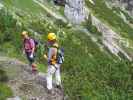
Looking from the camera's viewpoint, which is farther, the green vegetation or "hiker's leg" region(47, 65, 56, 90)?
"hiker's leg" region(47, 65, 56, 90)

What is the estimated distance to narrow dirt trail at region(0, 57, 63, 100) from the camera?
69.3 ft

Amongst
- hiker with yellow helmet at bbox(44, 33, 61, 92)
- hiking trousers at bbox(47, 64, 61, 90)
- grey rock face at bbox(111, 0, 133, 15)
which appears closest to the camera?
hiker with yellow helmet at bbox(44, 33, 61, 92)

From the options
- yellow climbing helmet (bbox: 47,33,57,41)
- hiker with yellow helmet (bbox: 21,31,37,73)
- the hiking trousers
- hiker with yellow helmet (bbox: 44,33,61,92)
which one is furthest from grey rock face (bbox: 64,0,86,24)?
yellow climbing helmet (bbox: 47,33,57,41)

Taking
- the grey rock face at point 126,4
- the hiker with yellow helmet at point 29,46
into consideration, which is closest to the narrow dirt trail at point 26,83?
the hiker with yellow helmet at point 29,46

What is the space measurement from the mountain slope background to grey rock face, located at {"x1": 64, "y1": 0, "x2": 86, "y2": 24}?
1.04m

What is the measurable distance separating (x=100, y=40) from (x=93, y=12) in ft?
67.5

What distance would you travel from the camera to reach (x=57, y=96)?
2144cm

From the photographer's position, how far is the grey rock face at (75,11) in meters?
77.2

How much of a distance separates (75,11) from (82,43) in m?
18.7

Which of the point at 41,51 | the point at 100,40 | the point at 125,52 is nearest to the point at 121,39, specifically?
the point at 125,52

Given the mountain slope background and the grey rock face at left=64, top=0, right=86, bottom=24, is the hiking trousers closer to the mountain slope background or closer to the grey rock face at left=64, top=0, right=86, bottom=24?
the mountain slope background

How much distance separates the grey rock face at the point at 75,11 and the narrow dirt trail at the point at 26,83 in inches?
2074

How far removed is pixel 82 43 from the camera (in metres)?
62.8

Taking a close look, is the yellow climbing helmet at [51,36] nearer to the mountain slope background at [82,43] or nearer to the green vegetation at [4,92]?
the green vegetation at [4,92]
